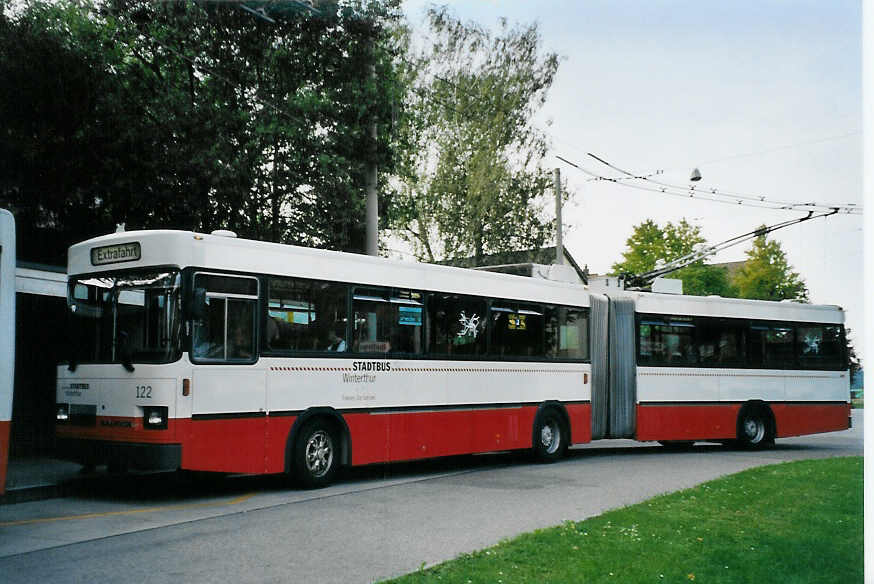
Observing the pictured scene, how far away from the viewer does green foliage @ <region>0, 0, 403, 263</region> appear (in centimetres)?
1582

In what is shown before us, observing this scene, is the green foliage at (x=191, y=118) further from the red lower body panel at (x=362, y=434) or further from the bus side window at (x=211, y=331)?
the bus side window at (x=211, y=331)

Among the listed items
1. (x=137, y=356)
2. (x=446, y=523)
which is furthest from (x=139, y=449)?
(x=446, y=523)

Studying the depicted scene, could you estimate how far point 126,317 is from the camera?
1098cm

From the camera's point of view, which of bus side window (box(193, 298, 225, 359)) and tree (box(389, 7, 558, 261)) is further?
tree (box(389, 7, 558, 261))

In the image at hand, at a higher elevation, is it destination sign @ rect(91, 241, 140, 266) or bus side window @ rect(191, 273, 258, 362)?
destination sign @ rect(91, 241, 140, 266)

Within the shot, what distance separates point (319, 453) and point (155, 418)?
2447 millimetres

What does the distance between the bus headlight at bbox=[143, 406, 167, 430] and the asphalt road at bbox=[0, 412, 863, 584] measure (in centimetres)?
91

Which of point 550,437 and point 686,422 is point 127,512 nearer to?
point 550,437

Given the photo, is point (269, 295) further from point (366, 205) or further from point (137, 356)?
point (366, 205)

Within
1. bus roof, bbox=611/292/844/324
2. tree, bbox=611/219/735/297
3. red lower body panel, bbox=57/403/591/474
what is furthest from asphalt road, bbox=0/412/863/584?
tree, bbox=611/219/735/297

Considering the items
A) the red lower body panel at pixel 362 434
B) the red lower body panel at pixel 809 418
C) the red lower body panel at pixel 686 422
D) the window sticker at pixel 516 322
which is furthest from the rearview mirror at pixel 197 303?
the red lower body panel at pixel 809 418

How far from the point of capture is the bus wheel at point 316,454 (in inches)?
463

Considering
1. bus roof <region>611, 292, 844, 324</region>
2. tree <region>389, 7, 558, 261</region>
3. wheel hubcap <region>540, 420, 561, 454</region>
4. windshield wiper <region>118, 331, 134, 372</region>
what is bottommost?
wheel hubcap <region>540, 420, 561, 454</region>

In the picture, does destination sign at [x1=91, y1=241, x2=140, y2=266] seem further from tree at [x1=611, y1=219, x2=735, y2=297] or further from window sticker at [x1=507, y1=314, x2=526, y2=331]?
tree at [x1=611, y1=219, x2=735, y2=297]
